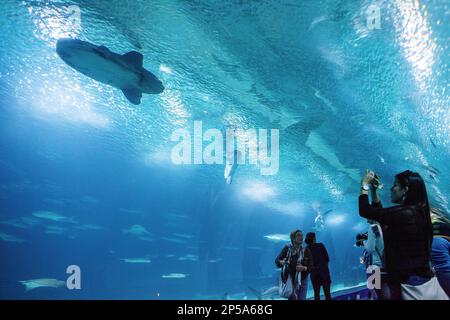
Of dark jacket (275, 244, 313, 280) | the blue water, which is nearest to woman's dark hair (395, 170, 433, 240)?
dark jacket (275, 244, 313, 280)

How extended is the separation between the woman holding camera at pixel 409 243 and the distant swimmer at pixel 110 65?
18.8 ft

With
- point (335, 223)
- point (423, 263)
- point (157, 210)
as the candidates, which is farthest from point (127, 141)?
point (335, 223)

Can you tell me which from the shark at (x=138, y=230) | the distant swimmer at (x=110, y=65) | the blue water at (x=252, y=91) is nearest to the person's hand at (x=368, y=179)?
the blue water at (x=252, y=91)

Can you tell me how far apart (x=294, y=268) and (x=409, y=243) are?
229 centimetres

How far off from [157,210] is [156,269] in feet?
63.0

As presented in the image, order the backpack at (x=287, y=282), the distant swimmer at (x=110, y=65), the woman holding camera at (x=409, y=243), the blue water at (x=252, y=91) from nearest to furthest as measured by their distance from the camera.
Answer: the woman holding camera at (x=409, y=243)
the backpack at (x=287, y=282)
the distant swimmer at (x=110, y=65)
the blue water at (x=252, y=91)

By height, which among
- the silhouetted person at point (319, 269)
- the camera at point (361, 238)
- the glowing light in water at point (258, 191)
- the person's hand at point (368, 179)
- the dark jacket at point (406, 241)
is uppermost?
the glowing light in water at point (258, 191)

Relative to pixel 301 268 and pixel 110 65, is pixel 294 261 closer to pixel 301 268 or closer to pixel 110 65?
pixel 301 268

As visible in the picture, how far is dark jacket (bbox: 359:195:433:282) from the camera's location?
2.23 meters

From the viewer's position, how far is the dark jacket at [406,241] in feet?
7.33

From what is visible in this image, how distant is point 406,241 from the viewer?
229 cm

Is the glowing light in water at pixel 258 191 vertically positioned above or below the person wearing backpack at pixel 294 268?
above

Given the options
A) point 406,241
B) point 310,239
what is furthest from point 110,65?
point 406,241

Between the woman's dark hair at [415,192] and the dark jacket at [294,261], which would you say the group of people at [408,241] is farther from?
the dark jacket at [294,261]
